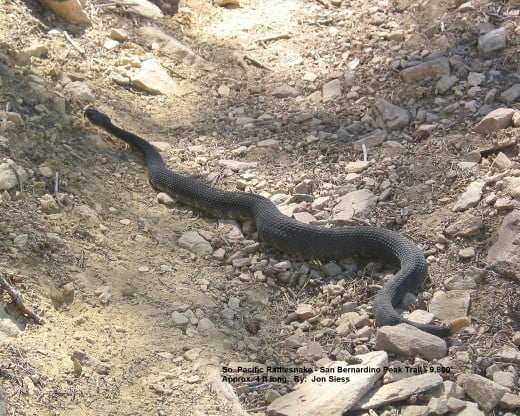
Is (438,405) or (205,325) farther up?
(438,405)

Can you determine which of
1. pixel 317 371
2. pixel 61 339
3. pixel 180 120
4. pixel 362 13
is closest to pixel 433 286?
pixel 317 371

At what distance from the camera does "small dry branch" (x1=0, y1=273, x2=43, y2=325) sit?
446cm

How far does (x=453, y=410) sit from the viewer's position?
4141mm

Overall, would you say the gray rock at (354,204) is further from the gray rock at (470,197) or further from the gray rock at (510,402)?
the gray rock at (510,402)

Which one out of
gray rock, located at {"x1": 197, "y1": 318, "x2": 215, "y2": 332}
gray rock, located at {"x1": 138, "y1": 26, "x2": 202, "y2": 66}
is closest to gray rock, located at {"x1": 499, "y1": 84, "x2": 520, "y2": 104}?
gray rock, located at {"x1": 138, "y1": 26, "x2": 202, "y2": 66}

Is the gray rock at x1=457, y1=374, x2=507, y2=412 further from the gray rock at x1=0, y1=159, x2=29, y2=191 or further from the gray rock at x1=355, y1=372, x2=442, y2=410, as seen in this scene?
the gray rock at x1=0, y1=159, x2=29, y2=191

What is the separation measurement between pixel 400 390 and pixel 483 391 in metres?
0.47

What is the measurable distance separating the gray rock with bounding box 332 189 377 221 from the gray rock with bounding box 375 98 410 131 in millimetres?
1059

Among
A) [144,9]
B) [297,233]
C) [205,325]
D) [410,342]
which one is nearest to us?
[410,342]

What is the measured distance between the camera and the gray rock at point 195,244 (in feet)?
19.7

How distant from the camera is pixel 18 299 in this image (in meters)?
4.47

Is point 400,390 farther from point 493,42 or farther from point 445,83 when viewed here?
point 493,42

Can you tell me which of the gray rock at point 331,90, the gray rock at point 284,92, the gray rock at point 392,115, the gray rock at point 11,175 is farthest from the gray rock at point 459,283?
the gray rock at point 284,92

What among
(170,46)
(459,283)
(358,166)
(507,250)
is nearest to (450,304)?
(459,283)
